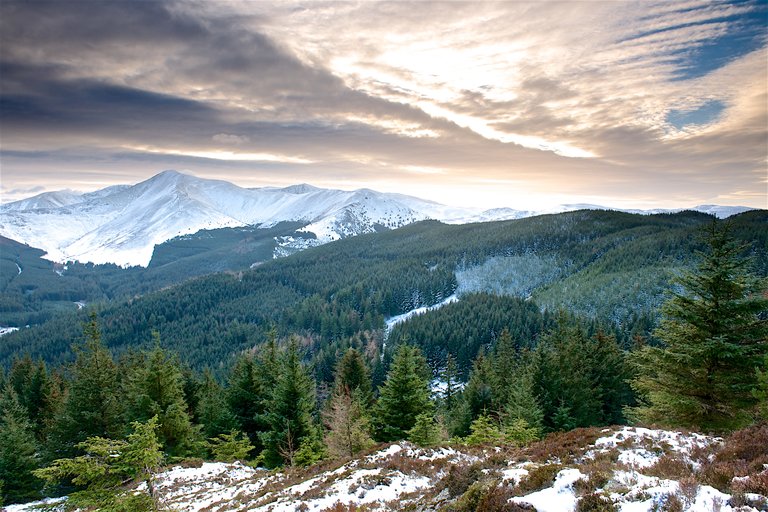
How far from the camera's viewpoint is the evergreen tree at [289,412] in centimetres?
2678

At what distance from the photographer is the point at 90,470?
1137cm

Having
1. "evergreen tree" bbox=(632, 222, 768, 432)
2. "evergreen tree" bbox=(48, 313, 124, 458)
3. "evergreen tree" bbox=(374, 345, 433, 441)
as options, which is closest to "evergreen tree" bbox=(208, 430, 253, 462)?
"evergreen tree" bbox=(48, 313, 124, 458)

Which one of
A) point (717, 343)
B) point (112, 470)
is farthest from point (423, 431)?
point (112, 470)

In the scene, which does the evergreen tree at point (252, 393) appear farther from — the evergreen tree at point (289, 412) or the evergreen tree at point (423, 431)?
the evergreen tree at point (423, 431)

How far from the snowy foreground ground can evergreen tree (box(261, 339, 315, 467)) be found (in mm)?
5432

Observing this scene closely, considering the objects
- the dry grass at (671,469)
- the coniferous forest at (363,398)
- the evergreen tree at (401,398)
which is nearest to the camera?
the dry grass at (671,469)

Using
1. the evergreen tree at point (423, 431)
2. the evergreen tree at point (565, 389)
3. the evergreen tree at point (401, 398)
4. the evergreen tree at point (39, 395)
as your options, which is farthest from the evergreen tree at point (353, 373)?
the evergreen tree at point (39, 395)

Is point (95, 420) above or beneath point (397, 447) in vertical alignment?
beneath

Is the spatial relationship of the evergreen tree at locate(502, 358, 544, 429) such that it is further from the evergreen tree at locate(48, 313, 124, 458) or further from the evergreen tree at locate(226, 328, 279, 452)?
the evergreen tree at locate(48, 313, 124, 458)

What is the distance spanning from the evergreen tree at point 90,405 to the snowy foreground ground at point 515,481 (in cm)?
1466

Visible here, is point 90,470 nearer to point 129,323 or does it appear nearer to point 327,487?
point 327,487

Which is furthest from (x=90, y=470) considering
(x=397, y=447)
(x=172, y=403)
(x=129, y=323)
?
(x=129, y=323)

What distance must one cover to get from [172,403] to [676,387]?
33.7 meters

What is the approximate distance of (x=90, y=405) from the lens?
3094 cm
